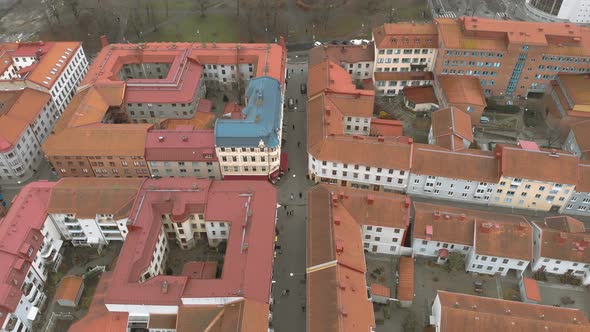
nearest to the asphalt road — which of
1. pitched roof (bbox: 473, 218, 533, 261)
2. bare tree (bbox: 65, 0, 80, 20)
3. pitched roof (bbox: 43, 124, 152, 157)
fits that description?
pitched roof (bbox: 43, 124, 152, 157)

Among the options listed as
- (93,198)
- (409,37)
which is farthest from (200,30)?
(93,198)

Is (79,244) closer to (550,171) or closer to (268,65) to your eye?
(268,65)

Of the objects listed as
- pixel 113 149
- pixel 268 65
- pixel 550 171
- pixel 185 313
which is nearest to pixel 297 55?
pixel 268 65

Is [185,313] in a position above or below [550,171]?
below

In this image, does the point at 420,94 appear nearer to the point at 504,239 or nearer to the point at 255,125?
the point at 255,125

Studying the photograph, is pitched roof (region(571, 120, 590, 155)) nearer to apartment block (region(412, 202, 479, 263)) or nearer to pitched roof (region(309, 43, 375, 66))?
apartment block (region(412, 202, 479, 263))

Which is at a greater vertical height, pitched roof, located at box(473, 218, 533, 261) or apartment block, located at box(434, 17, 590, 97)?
apartment block, located at box(434, 17, 590, 97)

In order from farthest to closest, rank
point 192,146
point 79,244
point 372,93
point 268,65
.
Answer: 1. point 268,65
2. point 372,93
3. point 192,146
4. point 79,244
